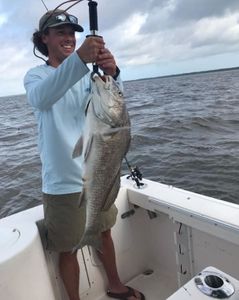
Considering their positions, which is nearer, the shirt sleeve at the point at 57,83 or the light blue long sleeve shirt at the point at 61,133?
the shirt sleeve at the point at 57,83

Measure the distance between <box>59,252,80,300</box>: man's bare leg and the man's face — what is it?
159cm

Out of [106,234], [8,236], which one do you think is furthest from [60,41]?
[106,234]

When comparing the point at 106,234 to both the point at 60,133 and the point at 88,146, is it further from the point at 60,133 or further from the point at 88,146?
the point at 88,146

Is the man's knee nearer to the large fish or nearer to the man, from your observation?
the man

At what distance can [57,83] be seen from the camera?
2.03 m

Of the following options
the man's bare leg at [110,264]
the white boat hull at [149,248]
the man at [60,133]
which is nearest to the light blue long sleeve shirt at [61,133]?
the man at [60,133]

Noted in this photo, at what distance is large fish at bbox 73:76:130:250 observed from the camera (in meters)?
1.78

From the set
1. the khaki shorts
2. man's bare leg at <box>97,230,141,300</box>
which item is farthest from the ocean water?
the khaki shorts

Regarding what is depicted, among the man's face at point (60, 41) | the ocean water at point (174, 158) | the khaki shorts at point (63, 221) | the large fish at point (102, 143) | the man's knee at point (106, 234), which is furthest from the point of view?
the ocean water at point (174, 158)

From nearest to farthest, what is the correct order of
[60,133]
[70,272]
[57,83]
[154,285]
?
1. [57,83]
2. [60,133]
3. [70,272]
4. [154,285]

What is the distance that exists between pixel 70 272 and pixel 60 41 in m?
1.85

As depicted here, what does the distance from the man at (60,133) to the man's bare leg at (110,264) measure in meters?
0.27

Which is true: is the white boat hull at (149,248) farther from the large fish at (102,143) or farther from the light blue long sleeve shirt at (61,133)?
the large fish at (102,143)

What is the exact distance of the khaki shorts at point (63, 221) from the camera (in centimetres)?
280
